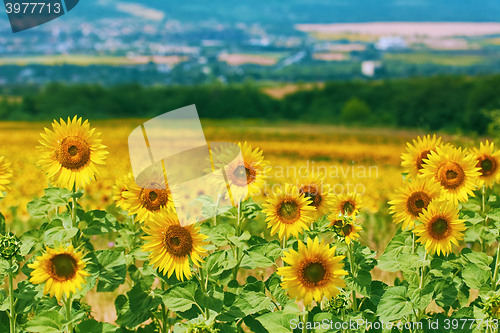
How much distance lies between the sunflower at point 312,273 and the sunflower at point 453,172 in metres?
1.01

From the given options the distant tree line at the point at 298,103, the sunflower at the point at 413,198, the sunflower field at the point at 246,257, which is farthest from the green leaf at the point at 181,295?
the distant tree line at the point at 298,103

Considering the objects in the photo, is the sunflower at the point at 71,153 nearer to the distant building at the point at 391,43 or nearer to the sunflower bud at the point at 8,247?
the sunflower bud at the point at 8,247

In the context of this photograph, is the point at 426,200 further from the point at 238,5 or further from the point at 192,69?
the point at 238,5

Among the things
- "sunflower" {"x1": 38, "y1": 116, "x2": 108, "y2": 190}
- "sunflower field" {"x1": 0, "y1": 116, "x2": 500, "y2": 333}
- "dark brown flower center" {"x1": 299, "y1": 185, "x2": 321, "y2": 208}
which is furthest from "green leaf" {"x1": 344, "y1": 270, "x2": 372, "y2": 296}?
"sunflower" {"x1": 38, "y1": 116, "x2": 108, "y2": 190}

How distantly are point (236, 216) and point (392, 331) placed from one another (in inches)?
45.9

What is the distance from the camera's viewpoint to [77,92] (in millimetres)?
56812

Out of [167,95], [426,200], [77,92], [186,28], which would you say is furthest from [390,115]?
[186,28]

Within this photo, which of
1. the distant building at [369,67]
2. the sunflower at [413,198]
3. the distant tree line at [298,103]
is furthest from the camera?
the distant building at [369,67]

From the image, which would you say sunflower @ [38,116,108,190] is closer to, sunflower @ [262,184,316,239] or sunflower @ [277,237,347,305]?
sunflower @ [262,184,316,239]

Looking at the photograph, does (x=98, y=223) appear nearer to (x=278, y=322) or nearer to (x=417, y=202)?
(x=278, y=322)

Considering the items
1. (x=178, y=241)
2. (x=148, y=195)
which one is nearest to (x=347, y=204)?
(x=178, y=241)

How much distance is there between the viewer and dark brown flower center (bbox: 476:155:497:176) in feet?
9.99

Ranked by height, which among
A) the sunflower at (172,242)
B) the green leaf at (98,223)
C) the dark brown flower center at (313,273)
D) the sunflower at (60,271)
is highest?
the green leaf at (98,223)

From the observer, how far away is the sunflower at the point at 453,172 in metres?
2.87
